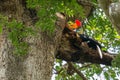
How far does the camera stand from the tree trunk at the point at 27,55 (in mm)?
2850

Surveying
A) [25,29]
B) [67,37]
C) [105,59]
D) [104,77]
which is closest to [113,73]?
[104,77]

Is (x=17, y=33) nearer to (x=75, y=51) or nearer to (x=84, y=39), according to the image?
(x=75, y=51)

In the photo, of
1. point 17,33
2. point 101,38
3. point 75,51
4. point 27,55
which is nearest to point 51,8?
point 17,33

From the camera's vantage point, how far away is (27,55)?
2943 millimetres

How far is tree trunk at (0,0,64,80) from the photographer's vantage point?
9.35 feet

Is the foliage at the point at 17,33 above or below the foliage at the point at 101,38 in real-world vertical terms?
above

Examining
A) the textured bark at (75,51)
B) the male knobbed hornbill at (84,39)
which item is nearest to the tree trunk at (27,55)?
the textured bark at (75,51)

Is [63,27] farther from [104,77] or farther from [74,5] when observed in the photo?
[104,77]

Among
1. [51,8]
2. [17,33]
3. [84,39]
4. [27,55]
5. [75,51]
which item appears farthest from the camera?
[84,39]

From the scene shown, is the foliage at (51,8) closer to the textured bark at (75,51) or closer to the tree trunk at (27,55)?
the tree trunk at (27,55)

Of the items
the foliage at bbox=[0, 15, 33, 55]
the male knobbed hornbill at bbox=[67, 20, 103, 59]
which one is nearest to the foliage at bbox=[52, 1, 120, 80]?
the male knobbed hornbill at bbox=[67, 20, 103, 59]

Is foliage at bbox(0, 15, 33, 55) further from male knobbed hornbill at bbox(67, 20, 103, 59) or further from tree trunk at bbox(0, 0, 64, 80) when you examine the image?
male knobbed hornbill at bbox(67, 20, 103, 59)

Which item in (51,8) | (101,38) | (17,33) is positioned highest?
(51,8)

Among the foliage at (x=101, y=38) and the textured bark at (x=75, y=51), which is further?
the foliage at (x=101, y=38)
